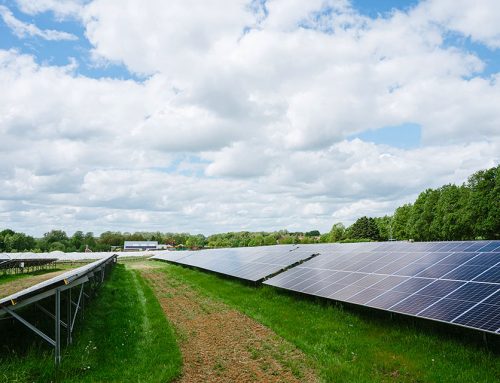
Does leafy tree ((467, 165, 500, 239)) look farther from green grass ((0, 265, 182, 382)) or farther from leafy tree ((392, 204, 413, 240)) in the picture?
green grass ((0, 265, 182, 382))

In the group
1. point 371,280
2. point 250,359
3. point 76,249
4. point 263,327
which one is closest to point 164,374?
point 250,359

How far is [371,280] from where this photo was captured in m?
17.8

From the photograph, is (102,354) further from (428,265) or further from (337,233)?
(337,233)

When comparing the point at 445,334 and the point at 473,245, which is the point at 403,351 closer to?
the point at 445,334

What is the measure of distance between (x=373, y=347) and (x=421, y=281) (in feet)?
14.8

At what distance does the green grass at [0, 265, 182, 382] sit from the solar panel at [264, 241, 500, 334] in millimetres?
7169

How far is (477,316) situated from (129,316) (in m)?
14.0

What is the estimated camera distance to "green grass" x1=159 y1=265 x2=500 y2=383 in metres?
10.1

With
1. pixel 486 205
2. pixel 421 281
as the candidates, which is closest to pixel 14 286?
pixel 421 281

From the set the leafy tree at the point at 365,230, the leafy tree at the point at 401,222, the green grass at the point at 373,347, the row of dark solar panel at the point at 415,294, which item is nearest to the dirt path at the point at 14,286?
the green grass at the point at 373,347

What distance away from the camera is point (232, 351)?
13.0m

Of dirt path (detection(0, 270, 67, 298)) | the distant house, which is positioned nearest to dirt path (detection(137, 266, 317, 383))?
dirt path (detection(0, 270, 67, 298))

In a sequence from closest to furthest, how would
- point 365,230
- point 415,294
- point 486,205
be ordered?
point 415,294 → point 486,205 → point 365,230

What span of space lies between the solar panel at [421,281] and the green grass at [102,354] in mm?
7169
